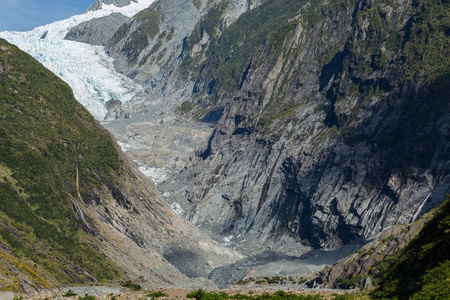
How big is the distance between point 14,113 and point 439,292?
7612cm

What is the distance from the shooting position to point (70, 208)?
74.5 metres

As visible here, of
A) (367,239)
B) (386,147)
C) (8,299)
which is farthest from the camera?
(386,147)

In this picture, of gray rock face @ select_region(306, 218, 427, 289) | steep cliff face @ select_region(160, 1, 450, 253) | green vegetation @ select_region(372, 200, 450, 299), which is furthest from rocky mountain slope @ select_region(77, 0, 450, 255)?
green vegetation @ select_region(372, 200, 450, 299)

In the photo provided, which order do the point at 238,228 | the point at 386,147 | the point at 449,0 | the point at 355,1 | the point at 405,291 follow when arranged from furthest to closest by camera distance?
the point at 355,1, the point at 238,228, the point at 449,0, the point at 386,147, the point at 405,291

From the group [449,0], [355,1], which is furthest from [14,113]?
[355,1]

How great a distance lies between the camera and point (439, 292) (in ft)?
72.6

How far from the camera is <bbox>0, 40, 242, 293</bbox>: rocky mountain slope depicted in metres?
56.8

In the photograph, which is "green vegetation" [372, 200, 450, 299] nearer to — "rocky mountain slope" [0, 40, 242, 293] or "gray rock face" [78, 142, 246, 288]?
"rocky mountain slope" [0, 40, 242, 293]

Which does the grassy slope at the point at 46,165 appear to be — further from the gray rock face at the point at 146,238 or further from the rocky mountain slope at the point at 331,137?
the rocky mountain slope at the point at 331,137

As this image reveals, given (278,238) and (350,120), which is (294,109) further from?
(278,238)

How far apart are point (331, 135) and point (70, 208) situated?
8302 cm

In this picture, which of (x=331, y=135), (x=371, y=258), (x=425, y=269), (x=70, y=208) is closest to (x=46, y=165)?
(x=70, y=208)

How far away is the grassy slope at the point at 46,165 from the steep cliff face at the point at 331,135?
5373 cm

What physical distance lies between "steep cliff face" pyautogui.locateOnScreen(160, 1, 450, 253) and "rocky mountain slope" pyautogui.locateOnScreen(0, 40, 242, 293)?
28.0 m
